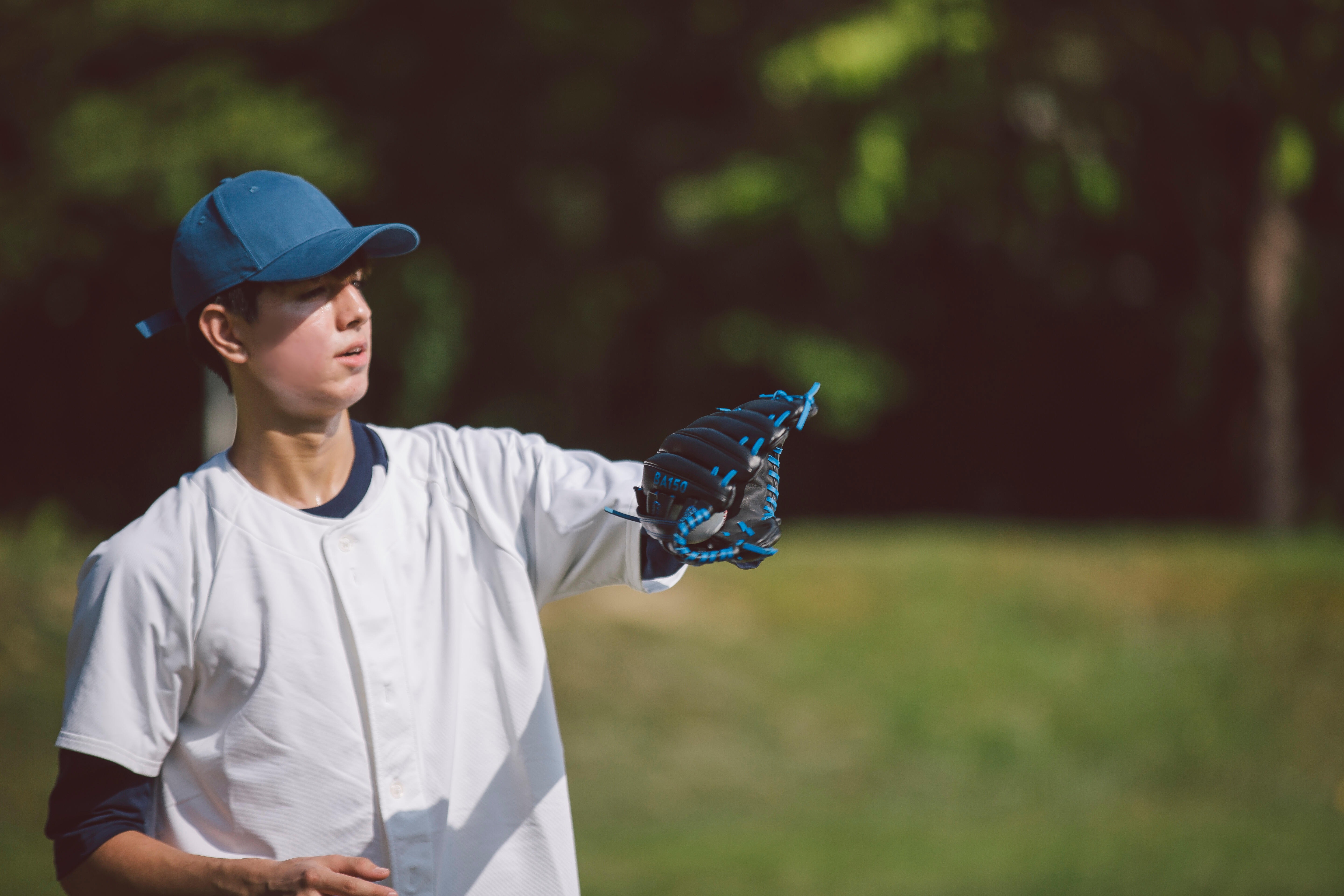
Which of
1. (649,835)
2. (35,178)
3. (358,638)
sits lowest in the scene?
(649,835)

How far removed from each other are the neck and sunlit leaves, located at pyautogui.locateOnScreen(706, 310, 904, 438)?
1173 centimetres

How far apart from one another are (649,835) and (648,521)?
5.21m

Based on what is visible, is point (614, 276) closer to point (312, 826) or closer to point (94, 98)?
point (94, 98)

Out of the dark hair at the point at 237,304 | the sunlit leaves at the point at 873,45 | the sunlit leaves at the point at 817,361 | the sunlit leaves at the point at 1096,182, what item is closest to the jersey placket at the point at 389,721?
the dark hair at the point at 237,304

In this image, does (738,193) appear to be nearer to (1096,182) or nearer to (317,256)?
(1096,182)

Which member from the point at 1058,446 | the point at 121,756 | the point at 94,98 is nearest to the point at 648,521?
the point at 121,756

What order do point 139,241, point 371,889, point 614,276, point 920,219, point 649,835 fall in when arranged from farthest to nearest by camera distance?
point 614,276 → point 139,241 → point 920,219 → point 649,835 → point 371,889

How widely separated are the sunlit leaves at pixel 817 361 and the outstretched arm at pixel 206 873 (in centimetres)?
1206

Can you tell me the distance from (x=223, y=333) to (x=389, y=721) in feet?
2.51

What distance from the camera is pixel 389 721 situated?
2150mm

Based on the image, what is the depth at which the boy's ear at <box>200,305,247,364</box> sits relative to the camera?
221 cm

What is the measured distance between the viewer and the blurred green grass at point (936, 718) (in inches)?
256

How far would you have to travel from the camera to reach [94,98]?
43.2ft

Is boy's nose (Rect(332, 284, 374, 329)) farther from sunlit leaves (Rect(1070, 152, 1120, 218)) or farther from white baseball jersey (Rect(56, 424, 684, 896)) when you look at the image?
sunlit leaves (Rect(1070, 152, 1120, 218))
